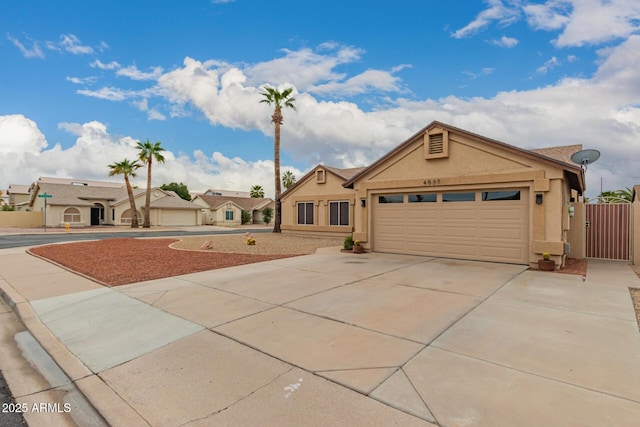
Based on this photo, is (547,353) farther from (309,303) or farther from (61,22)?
(61,22)

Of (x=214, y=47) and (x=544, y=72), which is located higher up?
A: (x=214, y=47)

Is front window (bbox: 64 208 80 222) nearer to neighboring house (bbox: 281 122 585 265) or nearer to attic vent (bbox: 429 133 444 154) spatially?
neighboring house (bbox: 281 122 585 265)

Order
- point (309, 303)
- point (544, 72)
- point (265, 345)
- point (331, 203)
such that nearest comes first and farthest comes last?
point (265, 345)
point (309, 303)
point (544, 72)
point (331, 203)

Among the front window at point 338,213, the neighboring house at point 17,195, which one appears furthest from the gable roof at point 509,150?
the neighboring house at point 17,195

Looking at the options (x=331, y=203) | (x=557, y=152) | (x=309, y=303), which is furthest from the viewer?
(x=331, y=203)

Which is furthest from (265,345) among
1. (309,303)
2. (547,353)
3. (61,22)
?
(61,22)

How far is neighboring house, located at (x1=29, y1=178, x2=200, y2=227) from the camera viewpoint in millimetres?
37656

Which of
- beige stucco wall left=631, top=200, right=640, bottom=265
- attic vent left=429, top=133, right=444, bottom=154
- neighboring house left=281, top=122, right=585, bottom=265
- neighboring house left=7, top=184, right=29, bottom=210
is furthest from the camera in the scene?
neighboring house left=7, top=184, right=29, bottom=210

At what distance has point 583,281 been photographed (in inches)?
322

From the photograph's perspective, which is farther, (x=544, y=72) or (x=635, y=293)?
(x=544, y=72)

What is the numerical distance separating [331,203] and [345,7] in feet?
37.1

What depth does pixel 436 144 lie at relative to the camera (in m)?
12.2

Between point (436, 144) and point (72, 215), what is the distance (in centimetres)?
4297

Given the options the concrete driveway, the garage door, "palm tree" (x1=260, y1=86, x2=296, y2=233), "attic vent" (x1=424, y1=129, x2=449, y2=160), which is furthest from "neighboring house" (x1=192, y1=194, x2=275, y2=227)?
the concrete driveway
